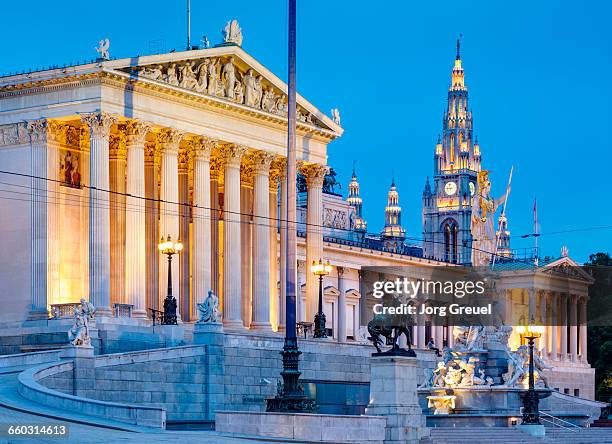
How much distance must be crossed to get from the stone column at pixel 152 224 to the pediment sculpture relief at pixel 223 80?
3.89m

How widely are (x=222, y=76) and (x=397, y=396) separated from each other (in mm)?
32118

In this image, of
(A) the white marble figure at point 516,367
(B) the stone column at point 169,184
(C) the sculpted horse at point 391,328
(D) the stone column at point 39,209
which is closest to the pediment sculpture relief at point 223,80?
(B) the stone column at point 169,184

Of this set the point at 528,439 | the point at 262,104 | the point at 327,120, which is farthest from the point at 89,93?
the point at 528,439

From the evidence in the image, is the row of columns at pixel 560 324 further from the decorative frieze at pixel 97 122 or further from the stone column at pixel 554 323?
the decorative frieze at pixel 97 122

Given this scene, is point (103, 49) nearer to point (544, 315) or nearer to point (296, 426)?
point (296, 426)

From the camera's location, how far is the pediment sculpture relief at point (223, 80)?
77.5m

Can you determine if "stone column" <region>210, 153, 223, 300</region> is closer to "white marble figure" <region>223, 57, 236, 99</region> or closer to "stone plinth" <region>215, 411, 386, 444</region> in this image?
"white marble figure" <region>223, 57, 236, 99</region>

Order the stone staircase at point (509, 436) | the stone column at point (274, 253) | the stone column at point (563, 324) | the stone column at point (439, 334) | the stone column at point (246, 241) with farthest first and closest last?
1. the stone column at point (563, 324)
2. the stone column at point (439, 334)
3. the stone column at point (274, 253)
4. the stone column at point (246, 241)
5. the stone staircase at point (509, 436)

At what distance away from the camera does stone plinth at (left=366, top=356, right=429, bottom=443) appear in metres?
52.4

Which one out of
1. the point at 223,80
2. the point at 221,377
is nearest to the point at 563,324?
the point at 223,80

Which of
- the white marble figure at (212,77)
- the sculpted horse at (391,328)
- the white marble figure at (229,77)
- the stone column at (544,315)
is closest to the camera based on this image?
the sculpted horse at (391,328)

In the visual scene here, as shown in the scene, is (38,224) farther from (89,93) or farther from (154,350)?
(154,350)

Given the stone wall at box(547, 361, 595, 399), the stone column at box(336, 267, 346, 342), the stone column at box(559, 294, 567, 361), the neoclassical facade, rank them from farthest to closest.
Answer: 1. the stone column at box(559, 294, 567, 361)
2. the stone wall at box(547, 361, 595, 399)
3. the stone column at box(336, 267, 346, 342)
4. the neoclassical facade

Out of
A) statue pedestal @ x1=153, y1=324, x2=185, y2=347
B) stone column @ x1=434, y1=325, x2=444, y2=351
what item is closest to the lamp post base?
statue pedestal @ x1=153, y1=324, x2=185, y2=347
